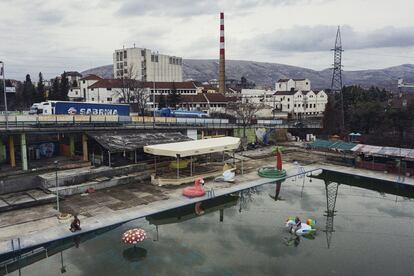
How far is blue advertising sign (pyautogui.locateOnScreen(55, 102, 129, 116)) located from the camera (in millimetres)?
41219

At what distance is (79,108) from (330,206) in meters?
30.8

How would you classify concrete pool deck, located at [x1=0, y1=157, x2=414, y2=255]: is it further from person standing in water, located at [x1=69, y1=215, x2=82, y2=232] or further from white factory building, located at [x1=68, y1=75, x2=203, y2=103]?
white factory building, located at [x1=68, y1=75, x2=203, y2=103]

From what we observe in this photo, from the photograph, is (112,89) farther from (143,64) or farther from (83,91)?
(143,64)

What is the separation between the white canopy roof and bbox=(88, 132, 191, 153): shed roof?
2717mm

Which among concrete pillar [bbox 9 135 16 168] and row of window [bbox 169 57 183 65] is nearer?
concrete pillar [bbox 9 135 16 168]

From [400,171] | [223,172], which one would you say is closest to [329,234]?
[223,172]

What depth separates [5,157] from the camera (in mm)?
35562

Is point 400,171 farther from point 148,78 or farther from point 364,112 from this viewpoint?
point 148,78

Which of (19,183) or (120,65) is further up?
(120,65)

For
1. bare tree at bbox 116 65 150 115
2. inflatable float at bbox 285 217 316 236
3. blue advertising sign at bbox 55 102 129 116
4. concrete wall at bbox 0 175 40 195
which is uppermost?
bare tree at bbox 116 65 150 115

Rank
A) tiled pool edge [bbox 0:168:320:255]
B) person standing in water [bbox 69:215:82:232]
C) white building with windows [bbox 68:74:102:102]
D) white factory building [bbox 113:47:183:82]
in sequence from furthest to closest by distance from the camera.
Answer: white factory building [bbox 113:47:183:82] → white building with windows [bbox 68:74:102:102] → person standing in water [bbox 69:215:82:232] → tiled pool edge [bbox 0:168:320:255]

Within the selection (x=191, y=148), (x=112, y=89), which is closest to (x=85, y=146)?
(x=191, y=148)

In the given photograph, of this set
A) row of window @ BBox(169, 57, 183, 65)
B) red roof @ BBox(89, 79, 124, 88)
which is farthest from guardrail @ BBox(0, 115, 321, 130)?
row of window @ BBox(169, 57, 183, 65)

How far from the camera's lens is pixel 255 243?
2111 centimetres
